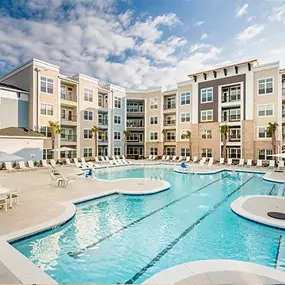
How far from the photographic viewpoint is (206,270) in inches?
180

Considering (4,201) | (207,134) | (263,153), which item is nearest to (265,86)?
(263,153)

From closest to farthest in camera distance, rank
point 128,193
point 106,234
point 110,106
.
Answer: point 106,234, point 128,193, point 110,106

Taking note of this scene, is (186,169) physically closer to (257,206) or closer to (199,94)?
(257,206)

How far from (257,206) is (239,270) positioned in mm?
6194

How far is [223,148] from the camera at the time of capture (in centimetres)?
3089

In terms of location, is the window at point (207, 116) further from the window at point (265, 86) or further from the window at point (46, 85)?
the window at point (46, 85)

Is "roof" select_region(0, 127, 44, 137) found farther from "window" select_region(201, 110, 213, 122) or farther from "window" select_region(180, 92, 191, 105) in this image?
"window" select_region(201, 110, 213, 122)

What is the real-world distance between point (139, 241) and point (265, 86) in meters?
28.1

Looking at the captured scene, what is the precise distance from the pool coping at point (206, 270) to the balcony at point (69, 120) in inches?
1078

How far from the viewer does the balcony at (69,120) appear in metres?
29.0

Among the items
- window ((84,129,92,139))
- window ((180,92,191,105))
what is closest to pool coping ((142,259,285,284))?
window ((84,129,92,139))

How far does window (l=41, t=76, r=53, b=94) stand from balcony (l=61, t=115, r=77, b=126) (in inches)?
160

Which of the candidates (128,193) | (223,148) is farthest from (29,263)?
(223,148)

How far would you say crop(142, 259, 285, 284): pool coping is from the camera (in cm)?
421
